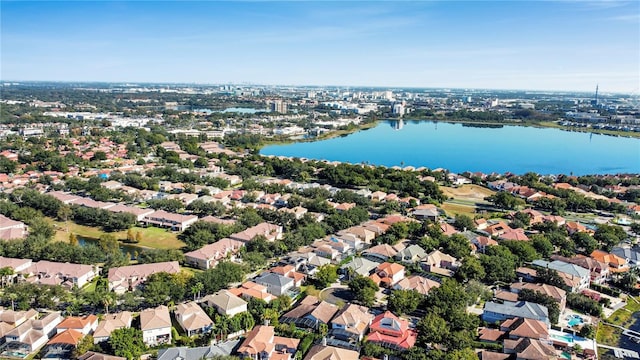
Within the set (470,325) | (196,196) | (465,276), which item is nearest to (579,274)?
(465,276)

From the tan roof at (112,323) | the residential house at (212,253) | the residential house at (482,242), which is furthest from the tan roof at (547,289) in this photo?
the tan roof at (112,323)

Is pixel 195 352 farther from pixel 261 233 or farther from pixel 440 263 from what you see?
pixel 440 263

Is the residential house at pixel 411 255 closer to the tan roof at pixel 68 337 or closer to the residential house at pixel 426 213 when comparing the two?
the residential house at pixel 426 213

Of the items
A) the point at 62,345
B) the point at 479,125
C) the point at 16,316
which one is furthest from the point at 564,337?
the point at 479,125

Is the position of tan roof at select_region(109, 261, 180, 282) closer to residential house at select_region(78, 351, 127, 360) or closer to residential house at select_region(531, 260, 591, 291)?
residential house at select_region(78, 351, 127, 360)

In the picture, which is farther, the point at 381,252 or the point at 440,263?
the point at 381,252

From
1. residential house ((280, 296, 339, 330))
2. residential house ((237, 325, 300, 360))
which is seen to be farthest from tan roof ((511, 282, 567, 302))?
residential house ((237, 325, 300, 360))
